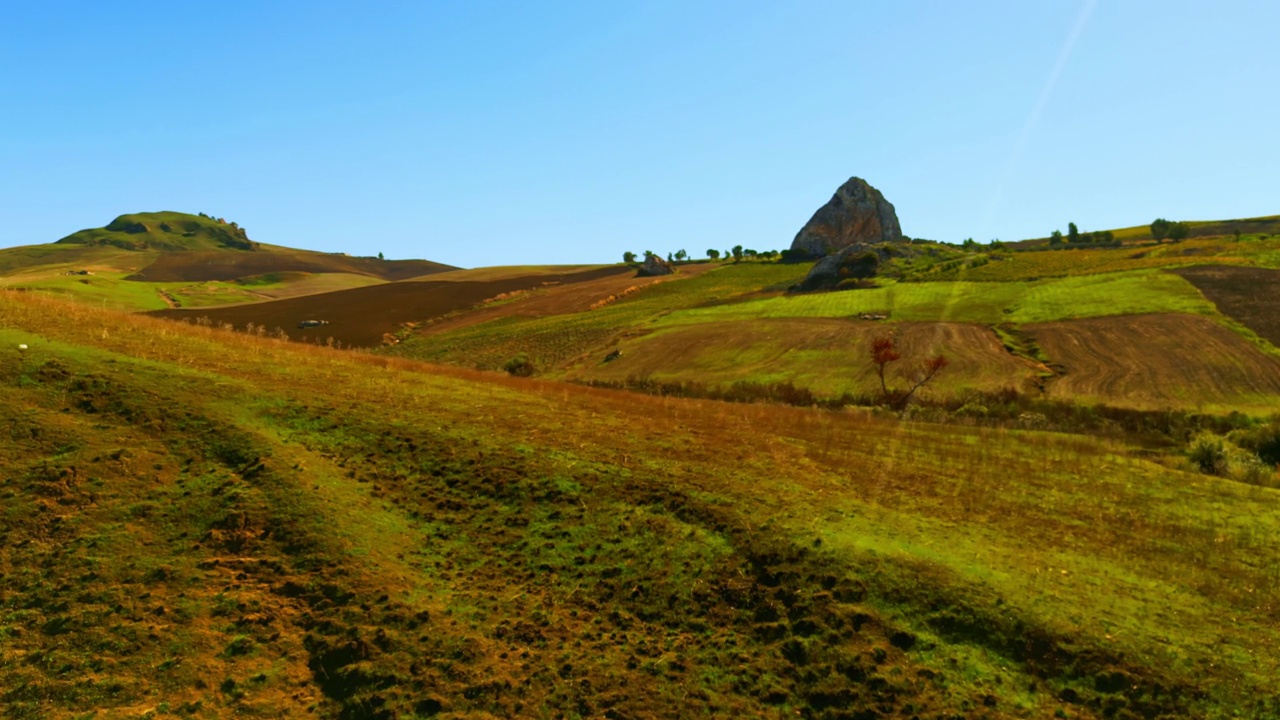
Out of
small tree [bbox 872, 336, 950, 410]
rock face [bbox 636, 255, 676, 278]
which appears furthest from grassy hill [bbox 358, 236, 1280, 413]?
rock face [bbox 636, 255, 676, 278]

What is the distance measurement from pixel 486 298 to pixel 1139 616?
13025 cm

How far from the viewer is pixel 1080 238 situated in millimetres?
170750

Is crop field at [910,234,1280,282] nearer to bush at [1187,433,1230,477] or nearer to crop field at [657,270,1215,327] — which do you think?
crop field at [657,270,1215,327]

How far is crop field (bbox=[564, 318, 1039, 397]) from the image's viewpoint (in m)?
57.9

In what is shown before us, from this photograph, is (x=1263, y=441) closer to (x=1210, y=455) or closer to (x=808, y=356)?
(x=1210, y=455)

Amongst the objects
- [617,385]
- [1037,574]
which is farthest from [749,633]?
[617,385]

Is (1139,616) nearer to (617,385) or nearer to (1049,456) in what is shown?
(1049,456)

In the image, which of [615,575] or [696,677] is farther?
[615,575]

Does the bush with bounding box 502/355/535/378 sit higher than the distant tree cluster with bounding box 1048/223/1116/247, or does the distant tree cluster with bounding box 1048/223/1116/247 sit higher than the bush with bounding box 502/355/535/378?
the distant tree cluster with bounding box 1048/223/1116/247

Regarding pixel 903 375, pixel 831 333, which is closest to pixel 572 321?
pixel 831 333

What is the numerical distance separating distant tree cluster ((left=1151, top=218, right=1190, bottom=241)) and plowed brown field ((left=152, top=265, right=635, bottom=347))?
129 m

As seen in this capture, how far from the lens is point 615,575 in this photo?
1764cm

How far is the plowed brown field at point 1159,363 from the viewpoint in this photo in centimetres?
4872

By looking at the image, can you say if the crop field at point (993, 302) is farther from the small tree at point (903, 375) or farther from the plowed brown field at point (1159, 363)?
the small tree at point (903, 375)
